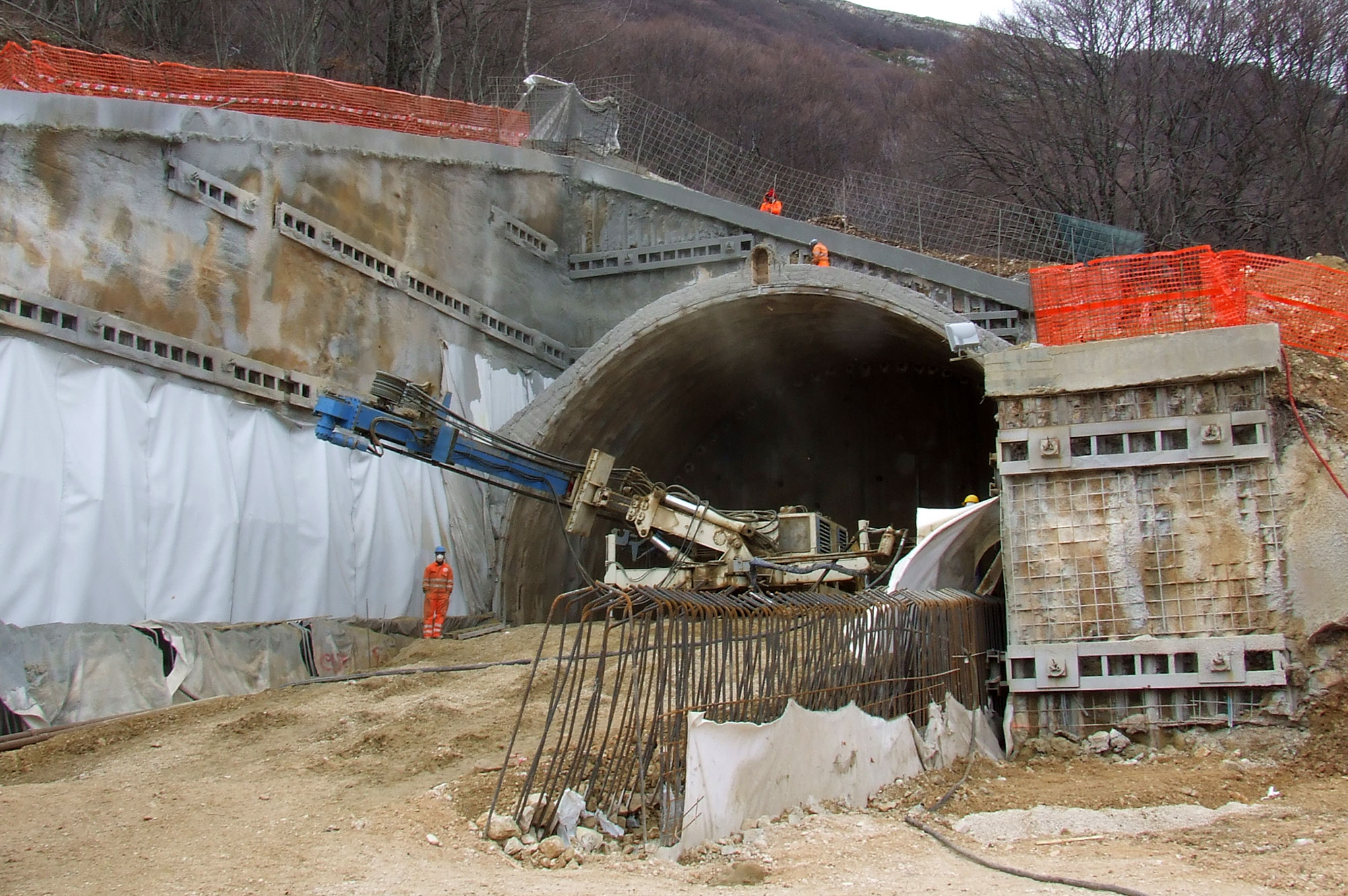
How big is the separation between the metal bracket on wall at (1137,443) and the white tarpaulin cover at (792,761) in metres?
2.33

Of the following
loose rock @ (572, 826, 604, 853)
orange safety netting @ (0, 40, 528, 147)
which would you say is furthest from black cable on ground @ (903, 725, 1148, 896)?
orange safety netting @ (0, 40, 528, 147)

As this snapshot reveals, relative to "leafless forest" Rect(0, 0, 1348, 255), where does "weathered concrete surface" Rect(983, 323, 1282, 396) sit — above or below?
below

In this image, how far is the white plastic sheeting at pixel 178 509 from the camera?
9.43m

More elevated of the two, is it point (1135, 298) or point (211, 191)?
point (211, 191)

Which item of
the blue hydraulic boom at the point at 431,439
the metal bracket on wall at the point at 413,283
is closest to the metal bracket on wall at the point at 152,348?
the blue hydraulic boom at the point at 431,439

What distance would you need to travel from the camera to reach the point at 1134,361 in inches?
347

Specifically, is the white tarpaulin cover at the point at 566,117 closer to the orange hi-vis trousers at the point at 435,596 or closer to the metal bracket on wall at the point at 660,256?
the metal bracket on wall at the point at 660,256

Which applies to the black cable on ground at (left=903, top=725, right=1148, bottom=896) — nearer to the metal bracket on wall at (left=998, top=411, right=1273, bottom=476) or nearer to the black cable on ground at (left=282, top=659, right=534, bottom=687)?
the metal bracket on wall at (left=998, top=411, right=1273, bottom=476)

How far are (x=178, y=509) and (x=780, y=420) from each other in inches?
434

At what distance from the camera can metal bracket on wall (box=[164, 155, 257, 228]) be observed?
11266 millimetres

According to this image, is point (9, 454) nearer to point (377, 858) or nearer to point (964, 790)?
point (377, 858)

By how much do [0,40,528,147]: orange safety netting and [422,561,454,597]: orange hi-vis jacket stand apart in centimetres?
550

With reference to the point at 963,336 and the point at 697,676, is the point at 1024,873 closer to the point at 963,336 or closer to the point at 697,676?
the point at 697,676

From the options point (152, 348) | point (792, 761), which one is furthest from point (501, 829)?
point (152, 348)
